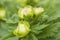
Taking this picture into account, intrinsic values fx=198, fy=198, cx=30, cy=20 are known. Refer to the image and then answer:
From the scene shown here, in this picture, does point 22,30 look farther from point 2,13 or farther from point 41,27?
point 2,13

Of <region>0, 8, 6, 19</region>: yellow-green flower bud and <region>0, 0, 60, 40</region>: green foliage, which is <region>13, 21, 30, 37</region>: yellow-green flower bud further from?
<region>0, 8, 6, 19</region>: yellow-green flower bud

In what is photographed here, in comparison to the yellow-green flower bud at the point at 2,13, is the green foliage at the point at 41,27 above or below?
below

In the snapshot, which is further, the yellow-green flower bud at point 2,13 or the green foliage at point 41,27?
the yellow-green flower bud at point 2,13

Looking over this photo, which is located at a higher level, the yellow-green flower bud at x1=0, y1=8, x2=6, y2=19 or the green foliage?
the yellow-green flower bud at x1=0, y1=8, x2=6, y2=19

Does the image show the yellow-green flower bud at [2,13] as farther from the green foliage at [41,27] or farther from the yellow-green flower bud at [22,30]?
the yellow-green flower bud at [22,30]

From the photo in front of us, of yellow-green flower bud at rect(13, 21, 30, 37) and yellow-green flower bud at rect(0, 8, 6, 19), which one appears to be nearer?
yellow-green flower bud at rect(13, 21, 30, 37)

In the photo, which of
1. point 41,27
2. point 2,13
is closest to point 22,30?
point 41,27

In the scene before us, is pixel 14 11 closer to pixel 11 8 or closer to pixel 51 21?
pixel 11 8

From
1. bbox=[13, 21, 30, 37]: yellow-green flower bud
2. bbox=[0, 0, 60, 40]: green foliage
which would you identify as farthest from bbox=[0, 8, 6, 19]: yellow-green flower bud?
bbox=[13, 21, 30, 37]: yellow-green flower bud

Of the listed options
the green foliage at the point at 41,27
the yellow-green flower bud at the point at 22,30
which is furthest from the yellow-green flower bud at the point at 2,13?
the yellow-green flower bud at the point at 22,30

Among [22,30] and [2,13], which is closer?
[22,30]

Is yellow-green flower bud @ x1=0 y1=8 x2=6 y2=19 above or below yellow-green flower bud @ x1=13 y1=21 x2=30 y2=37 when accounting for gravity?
above
